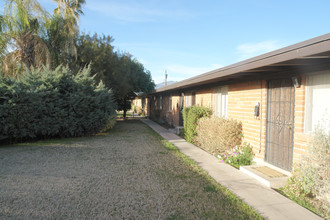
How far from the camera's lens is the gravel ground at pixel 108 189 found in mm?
3312

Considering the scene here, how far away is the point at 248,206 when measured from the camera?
349 cm

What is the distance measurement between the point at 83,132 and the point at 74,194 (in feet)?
23.4

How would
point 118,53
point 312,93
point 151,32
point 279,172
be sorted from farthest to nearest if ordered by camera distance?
point 118,53 → point 151,32 → point 279,172 → point 312,93

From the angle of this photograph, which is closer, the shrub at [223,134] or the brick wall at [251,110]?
the brick wall at [251,110]

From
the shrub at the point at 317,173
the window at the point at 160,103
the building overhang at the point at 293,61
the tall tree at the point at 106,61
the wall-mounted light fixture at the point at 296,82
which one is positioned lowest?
the shrub at the point at 317,173

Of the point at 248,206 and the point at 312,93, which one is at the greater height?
the point at 312,93

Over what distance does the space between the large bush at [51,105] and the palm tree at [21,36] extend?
1850mm

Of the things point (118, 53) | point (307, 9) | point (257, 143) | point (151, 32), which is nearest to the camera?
point (257, 143)

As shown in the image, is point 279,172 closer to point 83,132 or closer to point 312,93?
point 312,93

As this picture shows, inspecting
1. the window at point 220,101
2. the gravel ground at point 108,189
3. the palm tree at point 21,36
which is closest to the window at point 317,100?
the gravel ground at point 108,189

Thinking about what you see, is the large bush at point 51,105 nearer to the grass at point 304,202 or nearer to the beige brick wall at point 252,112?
the beige brick wall at point 252,112

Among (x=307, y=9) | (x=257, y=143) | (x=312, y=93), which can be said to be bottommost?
(x=257, y=143)

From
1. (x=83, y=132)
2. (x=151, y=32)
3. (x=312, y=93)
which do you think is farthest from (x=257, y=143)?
(x=151, y=32)

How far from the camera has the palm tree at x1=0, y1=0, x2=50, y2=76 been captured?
9781 millimetres
